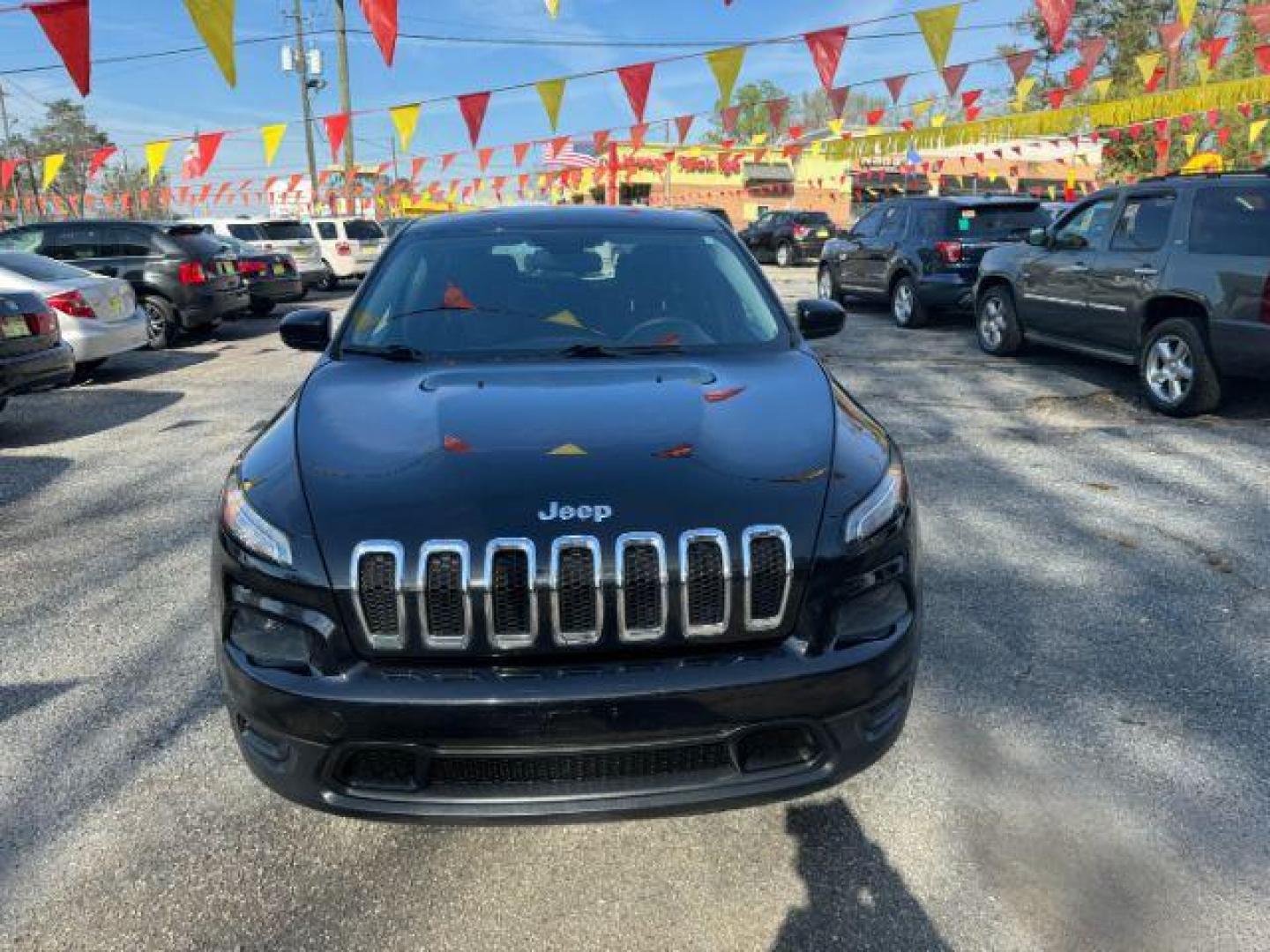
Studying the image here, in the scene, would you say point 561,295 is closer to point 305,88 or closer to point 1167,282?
point 1167,282

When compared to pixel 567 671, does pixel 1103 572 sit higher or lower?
lower

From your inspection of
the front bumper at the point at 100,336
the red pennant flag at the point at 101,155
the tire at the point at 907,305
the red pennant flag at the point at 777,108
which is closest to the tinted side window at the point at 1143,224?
the tire at the point at 907,305

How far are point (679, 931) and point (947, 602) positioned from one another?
2.12 meters

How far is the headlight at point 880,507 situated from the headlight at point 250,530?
131 cm

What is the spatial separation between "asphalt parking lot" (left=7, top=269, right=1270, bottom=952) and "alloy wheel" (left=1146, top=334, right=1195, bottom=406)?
237 centimetres

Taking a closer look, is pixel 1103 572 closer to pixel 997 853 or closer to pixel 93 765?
pixel 997 853

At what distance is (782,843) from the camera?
7.95 ft

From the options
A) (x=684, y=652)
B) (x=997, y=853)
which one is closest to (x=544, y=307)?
(x=684, y=652)

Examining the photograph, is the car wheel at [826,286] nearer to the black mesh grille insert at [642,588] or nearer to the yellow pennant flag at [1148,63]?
the yellow pennant flag at [1148,63]

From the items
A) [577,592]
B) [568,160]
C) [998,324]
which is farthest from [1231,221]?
[568,160]

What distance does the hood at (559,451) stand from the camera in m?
2.06

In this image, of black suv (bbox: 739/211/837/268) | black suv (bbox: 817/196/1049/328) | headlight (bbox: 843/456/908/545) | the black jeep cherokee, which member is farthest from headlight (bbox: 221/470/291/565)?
black suv (bbox: 739/211/837/268)

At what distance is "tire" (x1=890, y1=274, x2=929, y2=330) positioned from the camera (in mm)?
11977

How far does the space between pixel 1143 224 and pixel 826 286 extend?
25.0 ft
